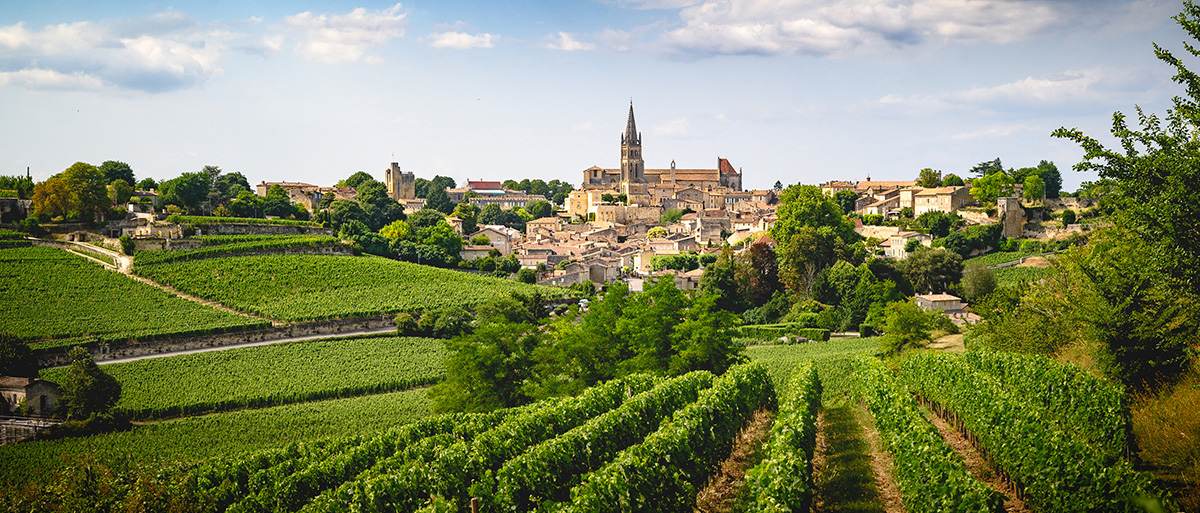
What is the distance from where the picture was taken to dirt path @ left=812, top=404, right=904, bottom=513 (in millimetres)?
12953

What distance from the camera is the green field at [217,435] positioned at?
22562 mm

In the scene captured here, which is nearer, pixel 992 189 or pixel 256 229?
pixel 256 229

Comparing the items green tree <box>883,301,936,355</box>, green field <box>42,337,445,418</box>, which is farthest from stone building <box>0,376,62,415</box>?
green tree <box>883,301,936,355</box>

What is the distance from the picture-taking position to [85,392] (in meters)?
26.8

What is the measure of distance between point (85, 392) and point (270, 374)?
25.1ft

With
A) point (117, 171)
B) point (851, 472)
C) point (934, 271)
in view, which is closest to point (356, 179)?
point (117, 171)

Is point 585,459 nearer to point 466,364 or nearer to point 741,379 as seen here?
point 741,379

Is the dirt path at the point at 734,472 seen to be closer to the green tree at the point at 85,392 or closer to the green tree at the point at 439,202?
the green tree at the point at 85,392

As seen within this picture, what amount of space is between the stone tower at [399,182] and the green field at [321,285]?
197 ft

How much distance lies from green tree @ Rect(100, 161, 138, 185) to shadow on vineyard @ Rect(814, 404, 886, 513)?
7262 centimetres

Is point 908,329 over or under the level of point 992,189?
under

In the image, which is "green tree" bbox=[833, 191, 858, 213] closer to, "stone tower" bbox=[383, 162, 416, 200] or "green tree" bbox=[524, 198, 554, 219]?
"green tree" bbox=[524, 198, 554, 219]

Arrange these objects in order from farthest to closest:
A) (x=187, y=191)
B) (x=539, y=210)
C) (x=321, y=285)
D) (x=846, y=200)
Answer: (x=539, y=210), (x=846, y=200), (x=187, y=191), (x=321, y=285)

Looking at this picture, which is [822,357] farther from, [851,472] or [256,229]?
[256,229]
